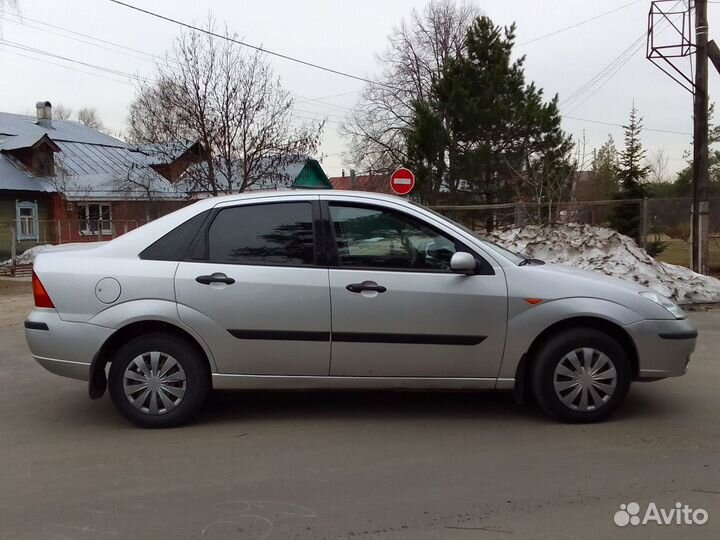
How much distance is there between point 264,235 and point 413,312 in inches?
49.0

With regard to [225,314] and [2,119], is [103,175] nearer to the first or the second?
[2,119]

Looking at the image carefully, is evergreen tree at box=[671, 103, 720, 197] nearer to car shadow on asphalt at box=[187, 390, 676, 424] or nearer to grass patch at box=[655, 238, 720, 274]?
grass patch at box=[655, 238, 720, 274]

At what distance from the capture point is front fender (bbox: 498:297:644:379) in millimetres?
4496

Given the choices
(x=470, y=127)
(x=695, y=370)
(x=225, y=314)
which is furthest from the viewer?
(x=470, y=127)

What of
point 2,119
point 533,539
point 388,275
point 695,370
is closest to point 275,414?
point 388,275

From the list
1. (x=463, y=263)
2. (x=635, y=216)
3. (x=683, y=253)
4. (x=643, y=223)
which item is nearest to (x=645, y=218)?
(x=643, y=223)

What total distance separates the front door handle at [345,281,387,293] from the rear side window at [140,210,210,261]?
1.24 meters

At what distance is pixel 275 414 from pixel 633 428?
2.67 meters

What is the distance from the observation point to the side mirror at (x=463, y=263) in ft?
14.5

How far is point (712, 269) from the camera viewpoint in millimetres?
15047

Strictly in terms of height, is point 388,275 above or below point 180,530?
above

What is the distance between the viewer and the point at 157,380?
4.60 metres

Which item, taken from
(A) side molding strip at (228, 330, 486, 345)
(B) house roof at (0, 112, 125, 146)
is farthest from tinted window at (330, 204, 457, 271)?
(B) house roof at (0, 112, 125, 146)

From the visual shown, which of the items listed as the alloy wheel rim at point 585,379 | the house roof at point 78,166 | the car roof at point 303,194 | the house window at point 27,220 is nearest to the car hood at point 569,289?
the alloy wheel rim at point 585,379
